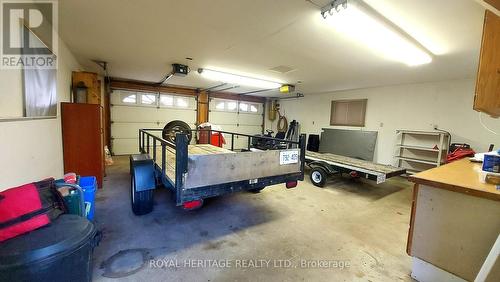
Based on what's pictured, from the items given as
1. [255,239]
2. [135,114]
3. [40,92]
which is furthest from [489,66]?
[135,114]

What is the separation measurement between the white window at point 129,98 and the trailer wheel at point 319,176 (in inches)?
262

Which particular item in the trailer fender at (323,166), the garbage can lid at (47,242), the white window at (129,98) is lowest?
the trailer fender at (323,166)

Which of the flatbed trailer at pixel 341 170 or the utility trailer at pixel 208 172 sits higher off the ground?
the utility trailer at pixel 208 172

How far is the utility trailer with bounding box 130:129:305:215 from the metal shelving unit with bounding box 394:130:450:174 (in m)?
4.55

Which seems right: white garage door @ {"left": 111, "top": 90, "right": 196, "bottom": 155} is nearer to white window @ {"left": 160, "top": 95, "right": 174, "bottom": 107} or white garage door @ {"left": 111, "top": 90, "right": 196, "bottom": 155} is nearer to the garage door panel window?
white window @ {"left": 160, "top": 95, "right": 174, "bottom": 107}

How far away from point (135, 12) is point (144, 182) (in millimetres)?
2162

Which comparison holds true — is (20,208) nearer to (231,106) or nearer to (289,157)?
(289,157)

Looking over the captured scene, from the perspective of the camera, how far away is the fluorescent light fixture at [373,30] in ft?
7.02

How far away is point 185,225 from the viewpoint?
2691mm

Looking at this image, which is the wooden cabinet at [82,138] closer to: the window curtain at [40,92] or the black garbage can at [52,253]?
the window curtain at [40,92]

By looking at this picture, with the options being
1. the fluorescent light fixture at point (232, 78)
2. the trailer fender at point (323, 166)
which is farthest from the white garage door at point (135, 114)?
the trailer fender at point (323, 166)

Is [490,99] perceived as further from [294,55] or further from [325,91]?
[325,91]

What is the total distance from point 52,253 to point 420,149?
7.15 meters

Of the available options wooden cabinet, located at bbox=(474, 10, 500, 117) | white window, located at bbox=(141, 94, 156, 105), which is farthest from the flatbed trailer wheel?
white window, located at bbox=(141, 94, 156, 105)
